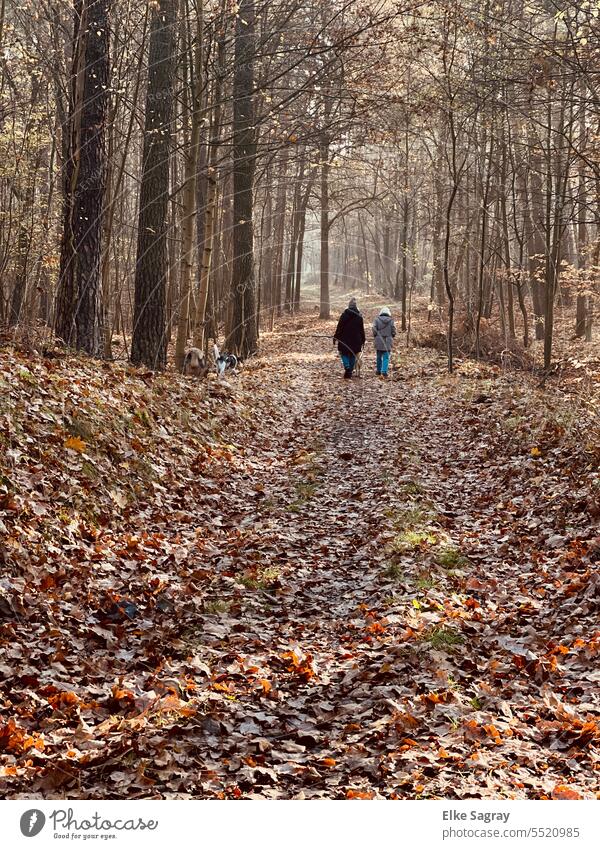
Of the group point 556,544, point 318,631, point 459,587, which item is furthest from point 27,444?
point 556,544

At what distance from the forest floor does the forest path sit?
0.07 feet

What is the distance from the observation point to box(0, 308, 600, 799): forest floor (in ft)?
14.1

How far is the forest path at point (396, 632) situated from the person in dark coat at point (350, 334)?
7.44 meters

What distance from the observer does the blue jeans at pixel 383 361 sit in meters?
19.8

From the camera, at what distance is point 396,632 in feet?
19.6

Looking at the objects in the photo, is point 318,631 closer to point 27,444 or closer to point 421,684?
point 421,684

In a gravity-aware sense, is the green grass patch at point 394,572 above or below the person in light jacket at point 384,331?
below

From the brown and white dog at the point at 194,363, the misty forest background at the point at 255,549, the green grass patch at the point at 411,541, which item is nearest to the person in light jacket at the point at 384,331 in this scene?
the misty forest background at the point at 255,549

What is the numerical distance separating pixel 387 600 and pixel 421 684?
1.50m

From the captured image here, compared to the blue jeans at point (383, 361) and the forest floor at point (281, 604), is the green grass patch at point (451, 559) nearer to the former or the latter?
the forest floor at point (281, 604)

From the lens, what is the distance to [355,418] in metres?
14.7

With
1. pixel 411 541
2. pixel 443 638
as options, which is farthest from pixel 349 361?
pixel 443 638

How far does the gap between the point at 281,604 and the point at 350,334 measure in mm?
12946

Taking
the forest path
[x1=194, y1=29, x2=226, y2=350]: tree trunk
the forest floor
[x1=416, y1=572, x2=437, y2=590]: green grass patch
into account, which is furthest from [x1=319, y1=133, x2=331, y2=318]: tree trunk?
[x1=416, y1=572, x2=437, y2=590]: green grass patch
